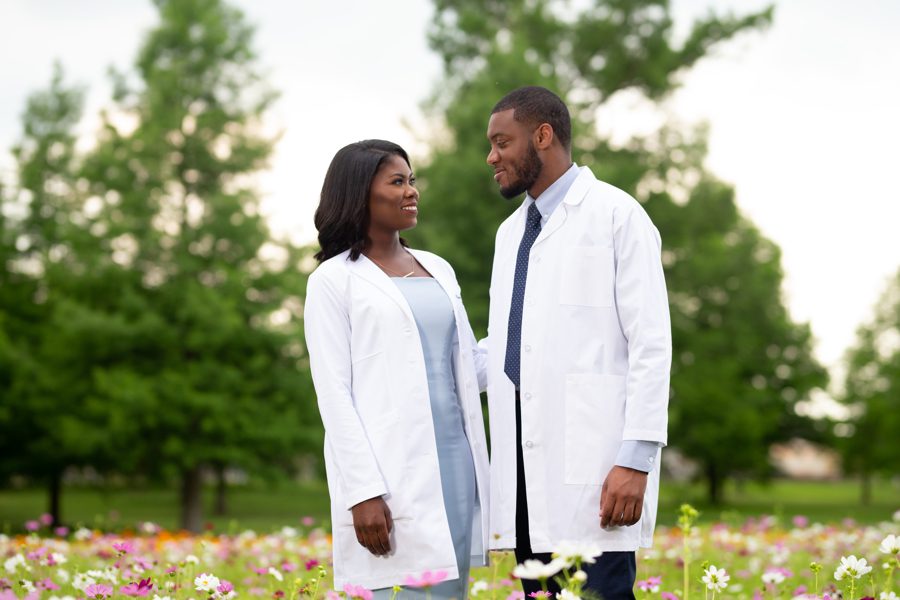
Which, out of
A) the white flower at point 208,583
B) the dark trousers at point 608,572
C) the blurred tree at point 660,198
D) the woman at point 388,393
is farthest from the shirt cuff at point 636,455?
the blurred tree at point 660,198

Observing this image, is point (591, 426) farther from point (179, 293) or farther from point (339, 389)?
point (179, 293)

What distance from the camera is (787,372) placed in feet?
100

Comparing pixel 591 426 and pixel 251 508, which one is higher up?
pixel 591 426

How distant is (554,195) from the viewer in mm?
3727

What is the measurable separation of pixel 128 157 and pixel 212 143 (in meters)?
1.66

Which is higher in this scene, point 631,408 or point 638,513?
point 631,408

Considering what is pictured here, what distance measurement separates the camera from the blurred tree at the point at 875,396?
1088 inches

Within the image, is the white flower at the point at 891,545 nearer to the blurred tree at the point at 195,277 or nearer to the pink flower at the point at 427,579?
the pink flower at the point at 427,579

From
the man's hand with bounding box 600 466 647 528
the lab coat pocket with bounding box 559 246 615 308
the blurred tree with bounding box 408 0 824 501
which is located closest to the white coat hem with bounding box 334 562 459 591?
the man's hand with bounding box 600 466 647 528

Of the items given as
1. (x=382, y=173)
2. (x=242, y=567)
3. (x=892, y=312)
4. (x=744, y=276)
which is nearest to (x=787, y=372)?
(x=744, y=276)

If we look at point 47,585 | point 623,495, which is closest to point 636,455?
point 623,495

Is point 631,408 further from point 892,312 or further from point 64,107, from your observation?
point 892,312

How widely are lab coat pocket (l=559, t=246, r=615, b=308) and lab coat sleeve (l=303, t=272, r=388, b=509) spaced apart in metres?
0.83

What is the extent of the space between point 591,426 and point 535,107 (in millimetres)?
1165
